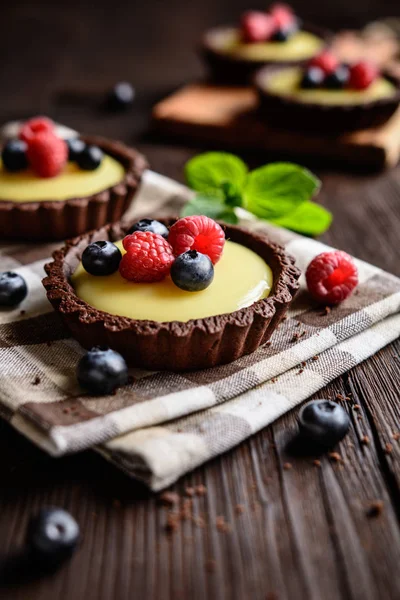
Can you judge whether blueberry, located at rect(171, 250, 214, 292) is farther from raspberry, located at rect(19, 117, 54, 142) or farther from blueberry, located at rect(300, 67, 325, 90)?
blueberry, located at rect(300, 67, 325, 90)

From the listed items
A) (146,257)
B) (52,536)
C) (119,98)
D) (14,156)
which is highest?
(146,257)

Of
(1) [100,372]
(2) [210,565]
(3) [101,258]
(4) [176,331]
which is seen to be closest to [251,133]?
(3) [101,258]

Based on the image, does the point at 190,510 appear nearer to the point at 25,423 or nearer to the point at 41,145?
the point at 25,423

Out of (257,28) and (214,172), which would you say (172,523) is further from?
(257,28)

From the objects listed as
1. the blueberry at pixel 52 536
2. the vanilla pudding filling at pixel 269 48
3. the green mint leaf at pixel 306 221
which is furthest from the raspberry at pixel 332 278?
the vanilla pudding filling at pixel 269 48

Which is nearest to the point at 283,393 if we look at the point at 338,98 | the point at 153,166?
the point at 153,166

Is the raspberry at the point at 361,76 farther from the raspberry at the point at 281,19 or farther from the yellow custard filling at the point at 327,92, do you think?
the raspberry at the point at 281,19
